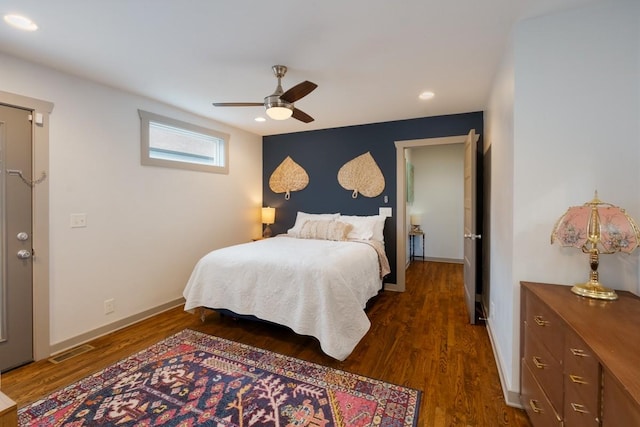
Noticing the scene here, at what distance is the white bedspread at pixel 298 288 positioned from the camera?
2.29m

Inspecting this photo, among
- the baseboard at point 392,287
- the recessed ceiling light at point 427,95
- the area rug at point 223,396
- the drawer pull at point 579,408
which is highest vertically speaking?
the recessed ceiling light at point 427,95

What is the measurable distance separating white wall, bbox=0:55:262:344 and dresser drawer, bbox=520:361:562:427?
349 cm

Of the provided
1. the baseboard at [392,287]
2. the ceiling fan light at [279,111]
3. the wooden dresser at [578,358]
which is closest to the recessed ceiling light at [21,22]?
the ceiling fan light at [279,111]

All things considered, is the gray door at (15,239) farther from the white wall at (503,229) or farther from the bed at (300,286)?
the white wall at (503,229)

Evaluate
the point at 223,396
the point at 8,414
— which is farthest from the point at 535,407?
the point at 8,414

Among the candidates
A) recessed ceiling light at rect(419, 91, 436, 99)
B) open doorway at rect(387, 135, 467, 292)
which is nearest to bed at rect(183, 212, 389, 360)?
open doorway at rect(387, 135, 467, 292)

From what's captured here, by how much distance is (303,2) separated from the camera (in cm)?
163

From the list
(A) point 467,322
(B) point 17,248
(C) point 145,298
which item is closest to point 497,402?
(A) point 467,322

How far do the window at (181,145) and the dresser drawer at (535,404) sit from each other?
12.5 ft

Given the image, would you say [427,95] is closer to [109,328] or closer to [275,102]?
[275,102]

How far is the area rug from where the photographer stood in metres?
1.65

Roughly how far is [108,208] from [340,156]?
3.06 metres

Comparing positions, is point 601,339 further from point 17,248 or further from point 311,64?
point 17,248

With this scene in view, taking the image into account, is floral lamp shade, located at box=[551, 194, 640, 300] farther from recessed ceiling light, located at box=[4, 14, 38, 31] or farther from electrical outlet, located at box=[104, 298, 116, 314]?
electrical outlet, located at box=[104, 298, 116, 314]
